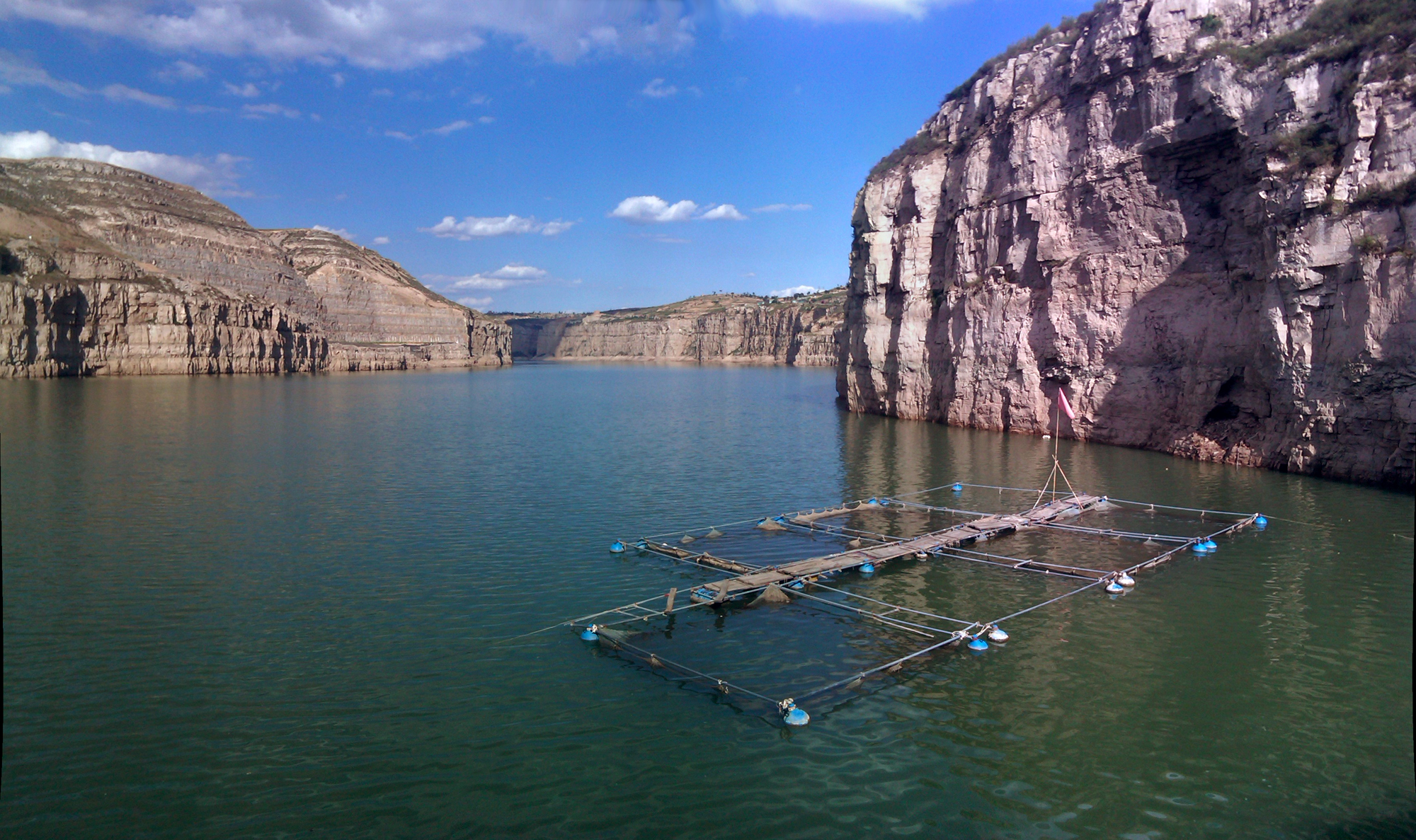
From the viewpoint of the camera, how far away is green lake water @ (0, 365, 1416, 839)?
10391 mm

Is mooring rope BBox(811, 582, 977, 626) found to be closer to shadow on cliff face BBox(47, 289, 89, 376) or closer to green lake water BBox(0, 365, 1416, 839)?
green lake water BBox(0, 365, 1416, 839)

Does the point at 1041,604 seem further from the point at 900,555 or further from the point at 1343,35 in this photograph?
the point at 1343,35

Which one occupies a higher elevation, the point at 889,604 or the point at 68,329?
the point at 68,329

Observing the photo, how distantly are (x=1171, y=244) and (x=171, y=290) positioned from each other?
9701 cm

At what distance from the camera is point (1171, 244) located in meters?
37.6

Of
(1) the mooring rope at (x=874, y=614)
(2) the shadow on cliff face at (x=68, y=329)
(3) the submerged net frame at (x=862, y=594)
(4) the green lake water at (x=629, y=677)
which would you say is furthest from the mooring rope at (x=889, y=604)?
(2) the shadow on cliff face at (x=68, y=329)

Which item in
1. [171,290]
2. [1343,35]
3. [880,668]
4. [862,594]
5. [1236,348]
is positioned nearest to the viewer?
[880,668]

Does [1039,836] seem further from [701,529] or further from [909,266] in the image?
[909,266]

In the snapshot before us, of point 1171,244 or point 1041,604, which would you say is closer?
point 1041,604

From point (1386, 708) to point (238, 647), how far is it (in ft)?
63.4

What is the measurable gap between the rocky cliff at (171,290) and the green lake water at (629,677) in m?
59.3

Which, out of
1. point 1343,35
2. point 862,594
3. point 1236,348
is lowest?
point 862,594

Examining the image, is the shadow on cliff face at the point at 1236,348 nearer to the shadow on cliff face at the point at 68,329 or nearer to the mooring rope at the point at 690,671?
the mooring rope at the point at 690,671

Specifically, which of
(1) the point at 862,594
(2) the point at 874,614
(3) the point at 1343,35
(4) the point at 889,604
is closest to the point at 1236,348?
(3) the point at 1343,35
